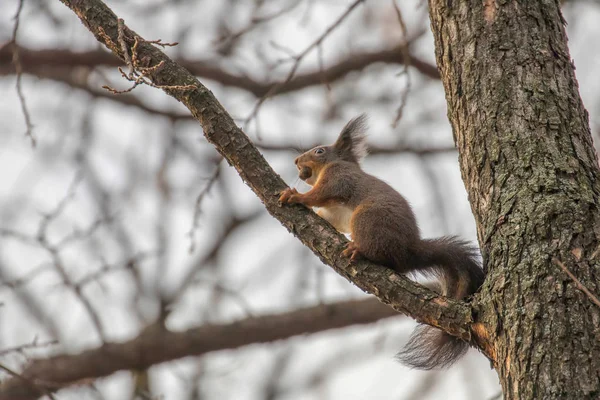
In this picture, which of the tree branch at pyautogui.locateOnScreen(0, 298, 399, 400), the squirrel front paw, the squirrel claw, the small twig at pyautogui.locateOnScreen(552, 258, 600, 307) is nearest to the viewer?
the small twig at pyautogui.locateOnScreen(552, 258, 600, 307)

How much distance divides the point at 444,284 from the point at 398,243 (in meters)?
0.24

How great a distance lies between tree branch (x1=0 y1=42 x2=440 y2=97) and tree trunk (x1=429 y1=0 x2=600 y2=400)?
2404 mm

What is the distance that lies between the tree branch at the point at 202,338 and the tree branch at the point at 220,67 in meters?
1.64

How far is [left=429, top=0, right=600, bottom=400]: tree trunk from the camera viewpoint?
1957 mm

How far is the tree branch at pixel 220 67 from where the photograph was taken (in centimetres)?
523

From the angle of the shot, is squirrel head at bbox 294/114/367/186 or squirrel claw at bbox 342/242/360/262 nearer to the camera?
squirrel claw at bbox 342/242/360/262

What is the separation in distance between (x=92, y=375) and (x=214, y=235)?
3084mm

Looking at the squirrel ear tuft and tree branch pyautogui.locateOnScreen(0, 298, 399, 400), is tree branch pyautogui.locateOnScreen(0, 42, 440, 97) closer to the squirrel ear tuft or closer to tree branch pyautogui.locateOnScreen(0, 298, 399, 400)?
the squirrel ear tuft

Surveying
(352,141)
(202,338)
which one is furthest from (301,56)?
(202,338)

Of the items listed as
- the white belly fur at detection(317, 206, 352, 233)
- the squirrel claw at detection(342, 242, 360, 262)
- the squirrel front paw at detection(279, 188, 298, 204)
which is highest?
the white belly fur at detection(317, 206, 352, 233)

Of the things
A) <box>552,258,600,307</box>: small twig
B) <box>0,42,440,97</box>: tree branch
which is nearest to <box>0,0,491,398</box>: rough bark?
<box>552,258,600,307</box>: small twig

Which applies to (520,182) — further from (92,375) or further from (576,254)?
(92,375)

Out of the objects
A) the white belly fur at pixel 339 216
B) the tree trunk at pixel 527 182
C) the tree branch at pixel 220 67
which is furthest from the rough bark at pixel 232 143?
the tree branch at pixel 220 67

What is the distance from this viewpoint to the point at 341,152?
4.18m
